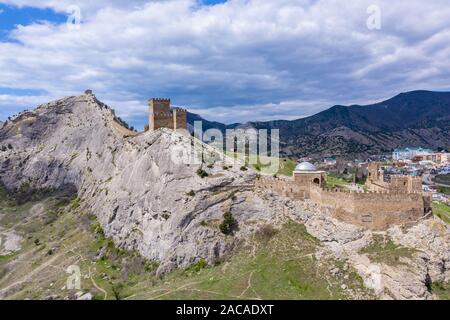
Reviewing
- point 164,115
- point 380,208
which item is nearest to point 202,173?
point 164,115

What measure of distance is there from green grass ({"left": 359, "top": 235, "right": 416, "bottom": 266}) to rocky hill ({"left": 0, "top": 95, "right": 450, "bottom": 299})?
0.11 metres

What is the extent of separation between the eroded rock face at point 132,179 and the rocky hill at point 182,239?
0.79 ft

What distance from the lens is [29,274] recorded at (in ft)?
233

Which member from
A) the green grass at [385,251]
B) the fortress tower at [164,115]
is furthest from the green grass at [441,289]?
the fortress tower at [164,115]

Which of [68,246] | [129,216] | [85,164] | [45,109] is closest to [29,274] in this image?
[68,246]

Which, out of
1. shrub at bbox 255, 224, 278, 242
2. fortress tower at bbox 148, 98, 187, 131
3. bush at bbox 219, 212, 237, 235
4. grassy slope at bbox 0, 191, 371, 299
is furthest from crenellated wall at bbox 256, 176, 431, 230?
fortress tower at bbox 148, 98, 187, 131

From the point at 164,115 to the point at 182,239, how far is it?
29.8m

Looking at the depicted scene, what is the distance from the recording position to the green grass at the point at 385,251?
44.0 metres

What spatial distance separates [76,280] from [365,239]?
4124 centimetres

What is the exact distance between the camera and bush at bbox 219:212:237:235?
184 ft

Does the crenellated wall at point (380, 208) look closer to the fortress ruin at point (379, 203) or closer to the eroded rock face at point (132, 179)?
the fortress ruin at point (379, 203)

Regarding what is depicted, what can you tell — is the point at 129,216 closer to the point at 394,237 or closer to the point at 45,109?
the point at 394,237

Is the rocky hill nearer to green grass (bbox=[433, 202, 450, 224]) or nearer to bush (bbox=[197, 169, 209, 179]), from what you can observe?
bush (bbox=[197, 169, 209, 179])

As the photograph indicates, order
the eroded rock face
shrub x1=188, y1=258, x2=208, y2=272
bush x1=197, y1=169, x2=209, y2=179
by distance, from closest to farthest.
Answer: shrub x1=188, y1=258, x2=208, y2=272
the eroded rock face
bush x1=197, y1=169, x2=209, y2=179
